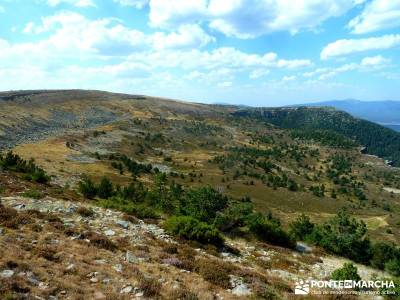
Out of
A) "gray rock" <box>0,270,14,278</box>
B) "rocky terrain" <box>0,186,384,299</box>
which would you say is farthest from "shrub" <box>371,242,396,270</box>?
"gray rock" <box>0,270,14,278</box>

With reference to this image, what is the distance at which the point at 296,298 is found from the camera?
14.3m

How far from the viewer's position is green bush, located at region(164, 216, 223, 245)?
20.8m

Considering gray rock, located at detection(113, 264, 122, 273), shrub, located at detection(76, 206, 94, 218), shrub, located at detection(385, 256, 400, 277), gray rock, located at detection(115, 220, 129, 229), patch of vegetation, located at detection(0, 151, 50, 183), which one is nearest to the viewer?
gray rock, located at detection(113, 264, 122, 273)

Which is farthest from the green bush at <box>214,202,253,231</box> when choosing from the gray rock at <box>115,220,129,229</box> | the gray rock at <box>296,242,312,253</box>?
the gray rock at <box>115,220,129,229</box>

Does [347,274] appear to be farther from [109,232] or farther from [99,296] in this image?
[99,296]

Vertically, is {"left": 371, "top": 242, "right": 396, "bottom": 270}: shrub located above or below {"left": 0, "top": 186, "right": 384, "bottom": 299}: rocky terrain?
below

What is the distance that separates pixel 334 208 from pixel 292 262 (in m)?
71.3

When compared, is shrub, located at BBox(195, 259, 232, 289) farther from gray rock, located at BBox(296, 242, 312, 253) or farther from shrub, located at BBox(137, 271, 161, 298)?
gray rock, located at BBox(296, 242, 312, 253)

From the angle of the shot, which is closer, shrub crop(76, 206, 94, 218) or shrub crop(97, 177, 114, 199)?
shrub crop(76, 206, 94, 218)

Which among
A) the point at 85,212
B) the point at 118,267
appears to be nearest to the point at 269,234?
the point at 85,212

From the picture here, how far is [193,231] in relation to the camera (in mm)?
20781

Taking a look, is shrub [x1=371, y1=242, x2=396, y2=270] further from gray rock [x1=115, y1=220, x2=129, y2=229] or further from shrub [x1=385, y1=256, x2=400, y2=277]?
gray rock [x1=115, y1=220, x2=129, y2=229]

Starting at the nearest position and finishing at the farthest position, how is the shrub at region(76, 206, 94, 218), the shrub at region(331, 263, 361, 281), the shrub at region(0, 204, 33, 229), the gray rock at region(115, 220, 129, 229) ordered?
the shrub at region(0, 204, 33, 229) → the shrub at region(331, 263, 361, 281) → the gray rock at region(115, 220, 129, 229) → the shrub at region(76, 206, 94, 218)

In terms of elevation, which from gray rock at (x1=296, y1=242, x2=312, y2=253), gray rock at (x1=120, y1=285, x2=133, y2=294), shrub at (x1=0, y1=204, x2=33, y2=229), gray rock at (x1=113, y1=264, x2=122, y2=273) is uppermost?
shrub at (x1=0, y1=204, x2=33, y2=229)
